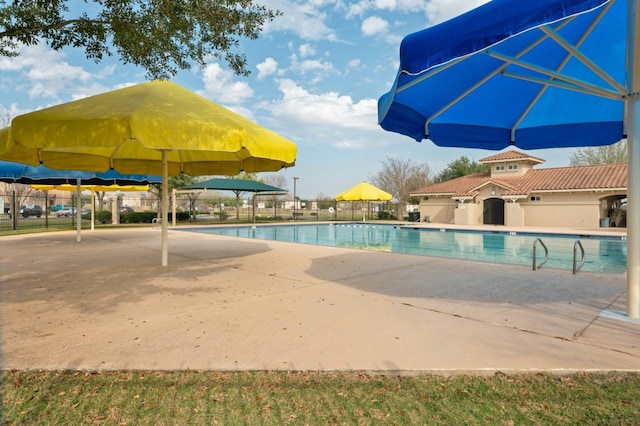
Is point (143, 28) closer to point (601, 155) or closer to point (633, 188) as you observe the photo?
point (633, 188)

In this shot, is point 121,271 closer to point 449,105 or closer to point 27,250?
point 27,250

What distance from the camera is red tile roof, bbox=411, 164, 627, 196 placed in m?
21.5

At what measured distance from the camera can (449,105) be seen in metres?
5.07

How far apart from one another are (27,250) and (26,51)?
21.6 ft

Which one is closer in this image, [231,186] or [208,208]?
[231,186]

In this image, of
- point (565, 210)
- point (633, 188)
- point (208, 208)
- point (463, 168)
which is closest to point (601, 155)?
point (463, 168)

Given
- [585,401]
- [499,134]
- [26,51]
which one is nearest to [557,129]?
[499,134]

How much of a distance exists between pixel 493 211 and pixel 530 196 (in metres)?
2.81

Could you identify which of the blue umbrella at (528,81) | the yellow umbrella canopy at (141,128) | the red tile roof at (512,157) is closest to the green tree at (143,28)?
the yellow umbrella canopy at (141,128)

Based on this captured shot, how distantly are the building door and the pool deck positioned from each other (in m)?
20.3

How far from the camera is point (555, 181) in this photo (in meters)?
23.5

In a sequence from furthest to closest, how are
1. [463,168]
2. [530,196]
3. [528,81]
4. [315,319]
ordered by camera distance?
[463,168] < [530,196] < [528,81] < [315,319]

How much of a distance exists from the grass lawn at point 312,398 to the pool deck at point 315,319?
0.14 m

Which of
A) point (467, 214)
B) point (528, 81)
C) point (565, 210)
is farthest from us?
point (467, 214)
